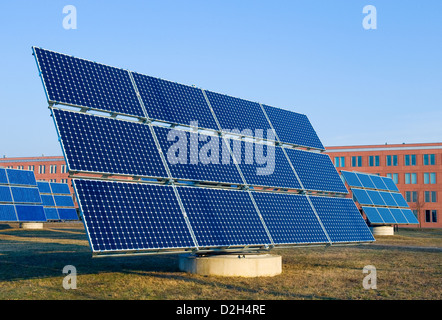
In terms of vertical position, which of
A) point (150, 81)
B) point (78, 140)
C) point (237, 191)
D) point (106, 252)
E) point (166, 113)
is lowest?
point (106, 252)

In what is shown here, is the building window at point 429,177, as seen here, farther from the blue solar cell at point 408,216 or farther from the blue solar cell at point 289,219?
the blue solar cell at point 289,219

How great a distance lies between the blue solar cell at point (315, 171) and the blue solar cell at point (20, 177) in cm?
3362

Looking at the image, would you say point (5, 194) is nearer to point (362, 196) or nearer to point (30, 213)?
point (30, 213)

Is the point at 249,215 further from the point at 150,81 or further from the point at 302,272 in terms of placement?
the point at 150,81

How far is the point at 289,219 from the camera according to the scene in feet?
60.9

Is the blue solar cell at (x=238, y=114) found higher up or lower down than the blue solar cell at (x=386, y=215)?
higher up

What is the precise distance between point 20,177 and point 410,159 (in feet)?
269

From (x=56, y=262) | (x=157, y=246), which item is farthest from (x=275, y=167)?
(x=56, y=262)

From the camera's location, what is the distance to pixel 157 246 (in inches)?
546

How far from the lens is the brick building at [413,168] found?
97.7m

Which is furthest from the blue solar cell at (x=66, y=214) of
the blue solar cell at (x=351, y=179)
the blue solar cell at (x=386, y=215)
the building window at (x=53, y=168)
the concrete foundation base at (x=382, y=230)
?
the building window at (x=53, y=168)
